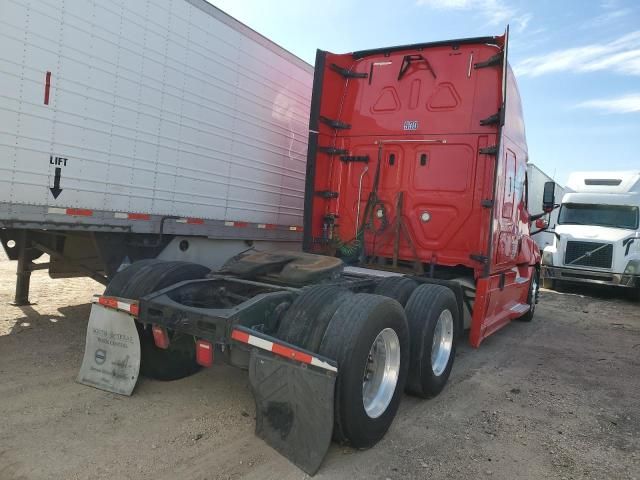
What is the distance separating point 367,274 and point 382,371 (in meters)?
1.70

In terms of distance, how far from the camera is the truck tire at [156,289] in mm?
3980

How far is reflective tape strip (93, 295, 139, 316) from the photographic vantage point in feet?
12.3

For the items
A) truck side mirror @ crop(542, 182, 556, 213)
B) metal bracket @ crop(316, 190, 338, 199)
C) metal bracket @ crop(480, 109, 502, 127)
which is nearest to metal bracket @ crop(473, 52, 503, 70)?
metal bracket @ crop(480, 109, 502, 127)

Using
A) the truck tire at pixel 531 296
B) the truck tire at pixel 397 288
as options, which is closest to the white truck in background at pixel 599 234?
the truck tire at pixel 531 296

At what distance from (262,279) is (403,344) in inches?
58.3

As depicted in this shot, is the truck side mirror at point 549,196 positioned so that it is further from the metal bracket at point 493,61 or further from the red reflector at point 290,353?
the red reflector at point 290,353

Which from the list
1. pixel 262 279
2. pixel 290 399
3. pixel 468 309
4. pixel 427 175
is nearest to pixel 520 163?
pixel 427 175

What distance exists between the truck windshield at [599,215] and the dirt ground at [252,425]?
26.6 feet

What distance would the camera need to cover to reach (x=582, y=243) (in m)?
12.8

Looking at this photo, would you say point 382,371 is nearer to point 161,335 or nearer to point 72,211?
point 161,335

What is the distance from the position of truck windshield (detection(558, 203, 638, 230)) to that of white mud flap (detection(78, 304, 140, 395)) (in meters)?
12.9

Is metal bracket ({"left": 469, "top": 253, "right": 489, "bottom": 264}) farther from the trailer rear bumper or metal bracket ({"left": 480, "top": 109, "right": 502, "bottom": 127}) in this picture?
the trailer rear bumper

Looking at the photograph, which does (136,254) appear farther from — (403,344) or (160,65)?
(403,344)

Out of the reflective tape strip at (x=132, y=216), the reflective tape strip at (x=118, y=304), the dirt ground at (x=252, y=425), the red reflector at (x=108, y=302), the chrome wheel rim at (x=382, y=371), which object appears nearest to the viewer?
the dirt ground at (x=252, y=425)
